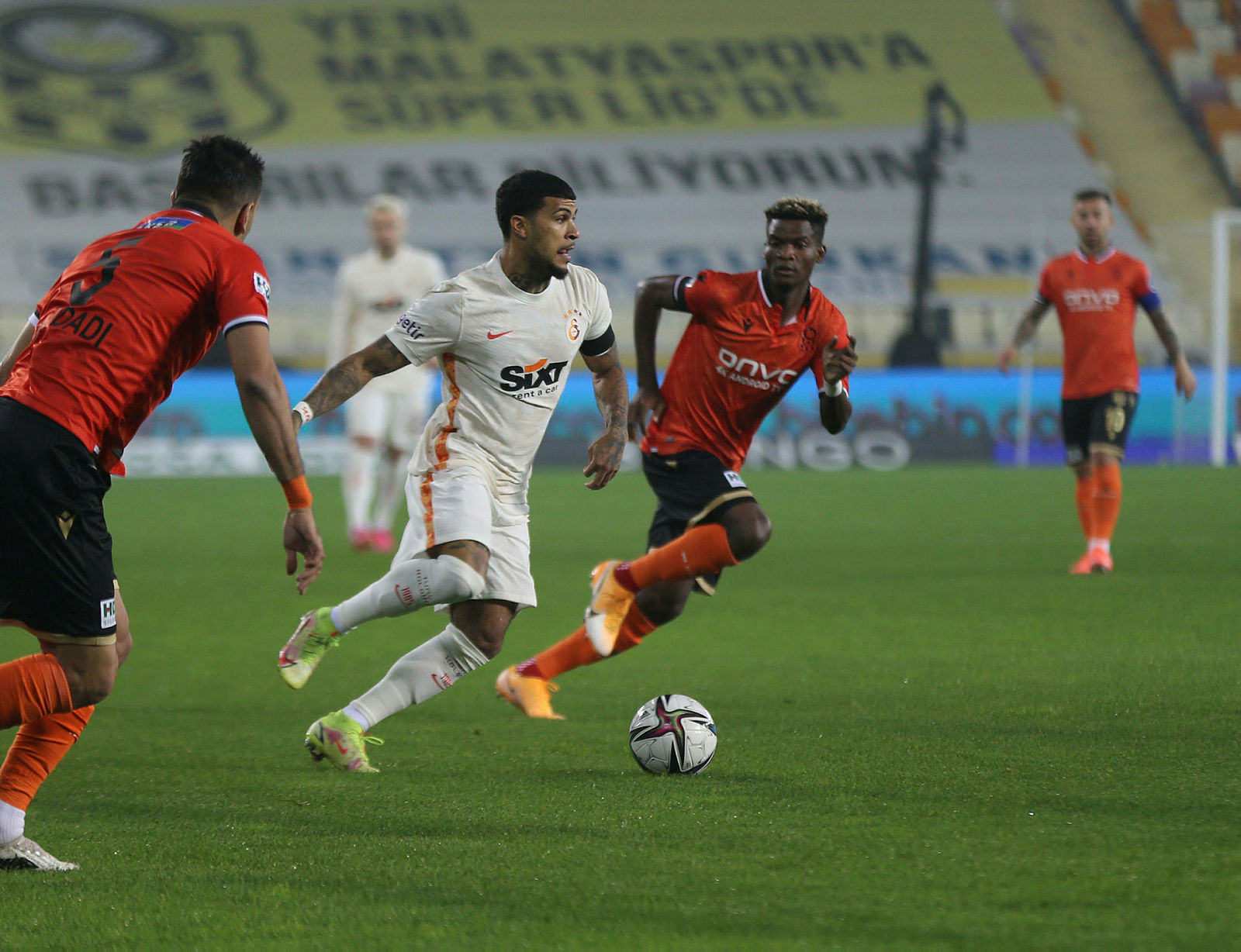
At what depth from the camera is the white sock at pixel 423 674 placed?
4582 millimetres

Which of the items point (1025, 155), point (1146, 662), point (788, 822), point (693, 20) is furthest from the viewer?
point (693, 20)

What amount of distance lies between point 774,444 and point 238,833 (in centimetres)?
1570

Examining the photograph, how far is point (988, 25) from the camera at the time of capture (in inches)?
1050

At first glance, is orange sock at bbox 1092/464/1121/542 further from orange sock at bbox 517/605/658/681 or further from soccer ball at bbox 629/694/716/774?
soccer ball at bbox 629/694/716/774

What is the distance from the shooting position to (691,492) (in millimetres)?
5598

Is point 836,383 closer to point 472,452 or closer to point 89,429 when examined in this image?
point 472,452

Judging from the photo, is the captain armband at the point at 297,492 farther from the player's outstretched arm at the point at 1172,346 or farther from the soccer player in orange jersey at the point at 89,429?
the player's outstretched arm at the point at 1172,346

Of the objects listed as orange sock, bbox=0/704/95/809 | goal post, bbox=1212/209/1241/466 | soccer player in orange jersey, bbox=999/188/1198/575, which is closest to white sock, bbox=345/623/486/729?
orange sock, bbox=0/704/95/809

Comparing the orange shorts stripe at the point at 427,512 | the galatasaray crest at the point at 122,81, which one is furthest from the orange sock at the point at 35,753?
the galatasaray crest at the point at 122,81

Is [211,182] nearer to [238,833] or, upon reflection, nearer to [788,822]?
[238,833]

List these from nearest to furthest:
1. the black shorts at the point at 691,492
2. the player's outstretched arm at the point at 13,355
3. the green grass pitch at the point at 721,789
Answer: the green grass pitch at the point at 721,789 → the player's outstretched arm at the point at 13,355 → the black shorts at the point at 691,492

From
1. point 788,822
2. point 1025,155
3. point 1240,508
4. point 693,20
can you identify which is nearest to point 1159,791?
point 788,822

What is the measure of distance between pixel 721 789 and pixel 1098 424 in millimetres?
5849

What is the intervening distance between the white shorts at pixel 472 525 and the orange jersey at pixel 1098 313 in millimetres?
5543
